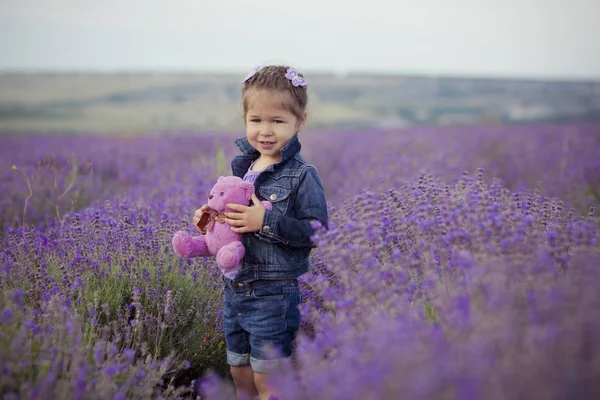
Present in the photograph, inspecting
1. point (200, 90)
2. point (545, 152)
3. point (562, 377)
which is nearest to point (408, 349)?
point (562, 377)

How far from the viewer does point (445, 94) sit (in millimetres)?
21344

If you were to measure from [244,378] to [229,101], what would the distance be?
20842 millimetres

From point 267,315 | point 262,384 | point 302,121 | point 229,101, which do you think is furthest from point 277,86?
Result: point 229,101

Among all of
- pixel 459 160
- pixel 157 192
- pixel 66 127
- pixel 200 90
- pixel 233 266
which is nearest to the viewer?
pixel 233 266

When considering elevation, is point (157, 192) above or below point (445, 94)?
below

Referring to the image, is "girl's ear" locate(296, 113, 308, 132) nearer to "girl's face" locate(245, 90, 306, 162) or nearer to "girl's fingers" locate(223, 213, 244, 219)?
"girl's face" locate(245, 90, 306, 162)

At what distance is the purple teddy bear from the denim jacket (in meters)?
0.06

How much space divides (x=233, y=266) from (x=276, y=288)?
0.22 metres

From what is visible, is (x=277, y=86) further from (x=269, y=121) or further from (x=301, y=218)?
(x=301, y=218)

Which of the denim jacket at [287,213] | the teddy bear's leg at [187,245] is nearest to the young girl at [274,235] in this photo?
the denim jacket at [287,213]

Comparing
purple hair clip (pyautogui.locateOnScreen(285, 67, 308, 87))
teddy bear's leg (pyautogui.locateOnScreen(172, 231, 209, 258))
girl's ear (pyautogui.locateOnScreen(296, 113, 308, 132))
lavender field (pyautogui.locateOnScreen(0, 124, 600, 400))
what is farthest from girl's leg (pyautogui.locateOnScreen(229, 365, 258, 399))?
purple hair clip (pyautogui.locateOnScreen(285, 67, 308, 87))

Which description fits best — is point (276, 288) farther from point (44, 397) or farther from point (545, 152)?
point (545, 152)

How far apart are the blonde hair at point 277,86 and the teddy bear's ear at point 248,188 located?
35 centimetres

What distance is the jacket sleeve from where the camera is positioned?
6.97 feet
